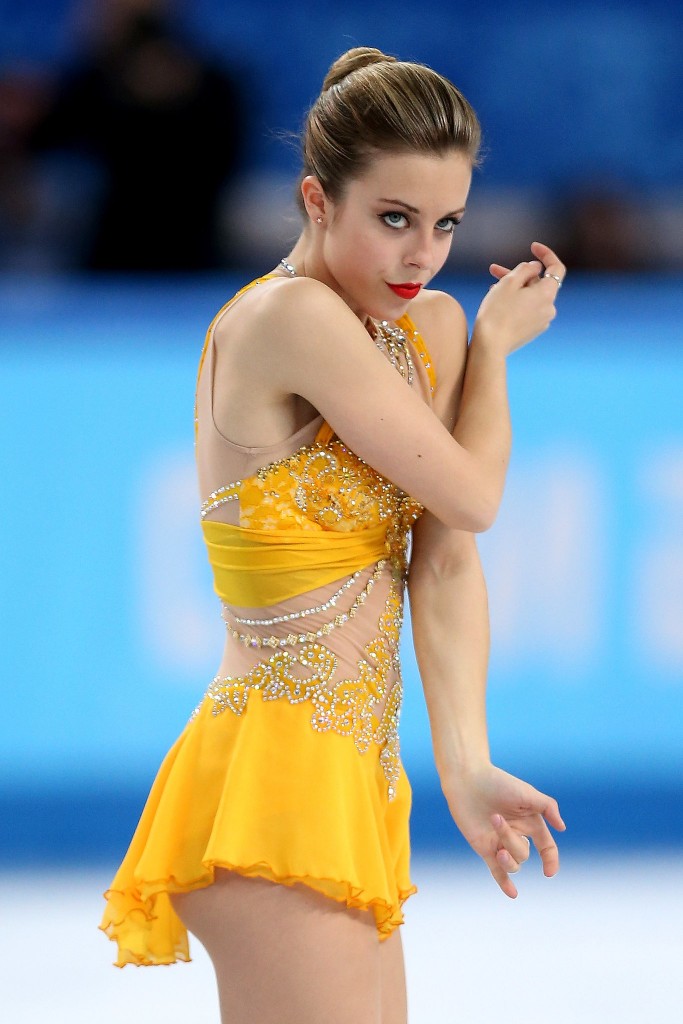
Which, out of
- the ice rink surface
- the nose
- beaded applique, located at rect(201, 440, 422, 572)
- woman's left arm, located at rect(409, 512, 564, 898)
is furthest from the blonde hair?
the ice rink surface

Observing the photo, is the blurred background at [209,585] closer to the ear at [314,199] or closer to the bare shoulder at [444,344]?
the bare shoulder at [444,344]

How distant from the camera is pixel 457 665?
202 centimetres

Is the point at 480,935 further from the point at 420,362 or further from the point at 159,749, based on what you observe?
the point at 420,362

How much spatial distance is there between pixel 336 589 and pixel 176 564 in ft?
7.20

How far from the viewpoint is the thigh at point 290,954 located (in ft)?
5.87

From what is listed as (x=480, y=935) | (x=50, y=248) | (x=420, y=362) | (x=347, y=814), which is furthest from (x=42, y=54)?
(x=347, y=814)

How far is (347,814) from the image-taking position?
1853mm

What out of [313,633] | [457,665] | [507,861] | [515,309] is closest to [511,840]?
[507,861]

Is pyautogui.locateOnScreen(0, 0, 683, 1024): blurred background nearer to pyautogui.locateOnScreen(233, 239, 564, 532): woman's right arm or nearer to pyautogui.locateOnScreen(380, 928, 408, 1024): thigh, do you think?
pyautogui.locateOnScreen(380, 928, 408, 1024): thigh

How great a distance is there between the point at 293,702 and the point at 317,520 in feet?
0.77

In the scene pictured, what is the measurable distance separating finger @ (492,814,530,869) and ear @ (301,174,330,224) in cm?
80

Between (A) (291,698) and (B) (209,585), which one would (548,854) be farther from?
(B) (209,585)

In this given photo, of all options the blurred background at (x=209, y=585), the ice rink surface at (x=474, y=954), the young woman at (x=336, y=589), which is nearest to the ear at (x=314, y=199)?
the young woman at (x=336, y=589)

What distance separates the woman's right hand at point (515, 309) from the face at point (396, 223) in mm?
157
